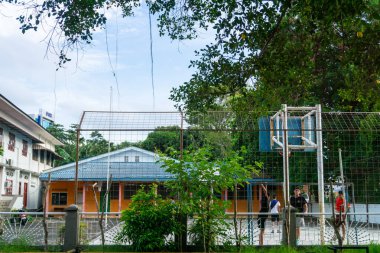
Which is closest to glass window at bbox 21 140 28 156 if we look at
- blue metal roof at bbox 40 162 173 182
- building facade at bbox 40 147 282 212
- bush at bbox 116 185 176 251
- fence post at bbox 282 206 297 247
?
building facade at bbox 40 147 282 212

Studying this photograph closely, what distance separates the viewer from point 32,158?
3150 centimetres

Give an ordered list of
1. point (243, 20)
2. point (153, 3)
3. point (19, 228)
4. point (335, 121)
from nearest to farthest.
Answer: point (243, 20) → point (153, 3) → point (19, 228) → point (335, 121)

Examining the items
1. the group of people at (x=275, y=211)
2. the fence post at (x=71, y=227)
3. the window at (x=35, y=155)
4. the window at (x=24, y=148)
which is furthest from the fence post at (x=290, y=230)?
the window at (x=35, y=155)

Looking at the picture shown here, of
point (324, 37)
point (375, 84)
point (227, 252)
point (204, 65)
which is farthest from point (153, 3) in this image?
point (227, 252)

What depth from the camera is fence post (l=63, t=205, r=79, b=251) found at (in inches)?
380

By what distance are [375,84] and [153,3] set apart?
12.4ft

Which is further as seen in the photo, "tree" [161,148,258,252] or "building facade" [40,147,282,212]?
"building facade" [40,147,282,212]

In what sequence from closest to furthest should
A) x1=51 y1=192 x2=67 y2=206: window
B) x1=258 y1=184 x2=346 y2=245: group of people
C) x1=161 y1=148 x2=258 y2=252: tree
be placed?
1. x1=161 y1=148 x2=258 y2=252: tree
2. x1=258 y1=184 x2=346 y2=245: group of people
3. x1=51 y1=192 x2=67 y2=206: window

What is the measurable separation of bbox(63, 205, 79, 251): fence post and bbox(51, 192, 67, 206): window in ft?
55.4

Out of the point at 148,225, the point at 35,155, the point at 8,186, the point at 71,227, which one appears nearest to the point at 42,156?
the point at 35,155

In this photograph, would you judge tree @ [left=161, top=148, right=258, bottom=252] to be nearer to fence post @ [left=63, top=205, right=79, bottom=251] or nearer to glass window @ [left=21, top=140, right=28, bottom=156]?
fence post @ [left=63, top=205, right=79, bottom=251]

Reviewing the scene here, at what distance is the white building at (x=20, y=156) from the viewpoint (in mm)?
24337

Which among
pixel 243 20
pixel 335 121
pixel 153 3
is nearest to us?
pixel 243 20

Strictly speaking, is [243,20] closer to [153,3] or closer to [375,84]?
[153,3]
